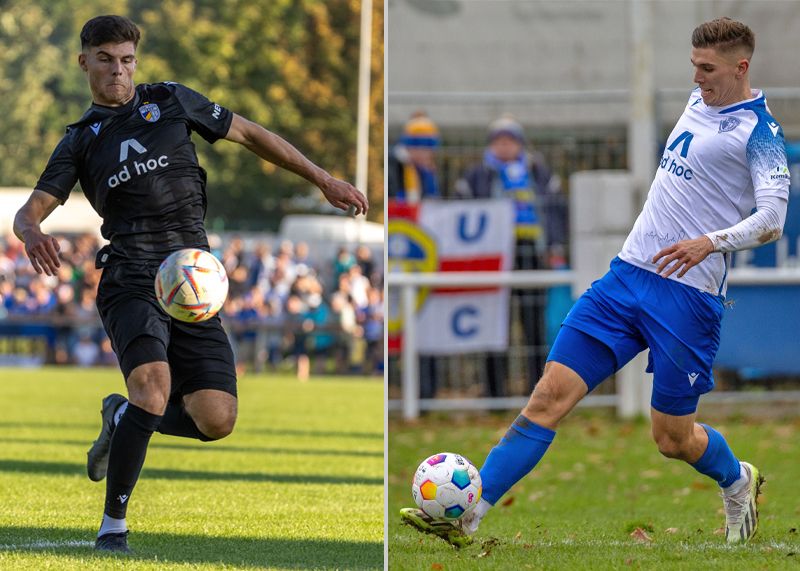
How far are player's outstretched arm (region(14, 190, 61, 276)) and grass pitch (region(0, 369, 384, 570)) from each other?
1.34m

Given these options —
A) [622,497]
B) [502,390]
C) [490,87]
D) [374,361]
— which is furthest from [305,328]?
[622,497]

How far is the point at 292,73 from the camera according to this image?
149 ft

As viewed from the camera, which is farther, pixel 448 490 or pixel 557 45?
pixel 557 45

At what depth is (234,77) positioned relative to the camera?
44.6m

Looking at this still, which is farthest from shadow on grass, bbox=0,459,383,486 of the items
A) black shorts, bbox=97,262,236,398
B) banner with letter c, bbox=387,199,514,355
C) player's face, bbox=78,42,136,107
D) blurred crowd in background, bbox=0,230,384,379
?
blurred crowd in background, bbox=0,230,384,379

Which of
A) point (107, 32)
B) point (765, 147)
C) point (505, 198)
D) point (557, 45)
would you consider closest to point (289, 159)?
point (107, 32)

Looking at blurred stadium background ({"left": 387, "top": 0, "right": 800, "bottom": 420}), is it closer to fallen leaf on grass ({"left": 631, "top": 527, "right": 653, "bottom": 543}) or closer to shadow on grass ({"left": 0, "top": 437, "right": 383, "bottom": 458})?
shadow on grass ({"left": 0, "top": 437, "right": 383, "bottom": 458})

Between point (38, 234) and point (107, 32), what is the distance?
103 cm

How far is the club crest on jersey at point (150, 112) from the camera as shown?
22.5 ft

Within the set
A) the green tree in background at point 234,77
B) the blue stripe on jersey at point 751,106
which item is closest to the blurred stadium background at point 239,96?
the green tree in background at point 234,77

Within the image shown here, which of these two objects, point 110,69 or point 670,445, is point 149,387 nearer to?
point 110,69

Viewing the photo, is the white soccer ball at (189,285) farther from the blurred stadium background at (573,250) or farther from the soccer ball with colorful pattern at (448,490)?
the blurred stadium background at (573,250)

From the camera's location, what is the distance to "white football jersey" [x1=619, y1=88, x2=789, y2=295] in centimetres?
645

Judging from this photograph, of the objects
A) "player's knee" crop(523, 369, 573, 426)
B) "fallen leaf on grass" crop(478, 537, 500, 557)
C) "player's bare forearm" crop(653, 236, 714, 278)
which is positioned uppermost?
"player's bare forearm" crop(653, 236, 714, 278)
